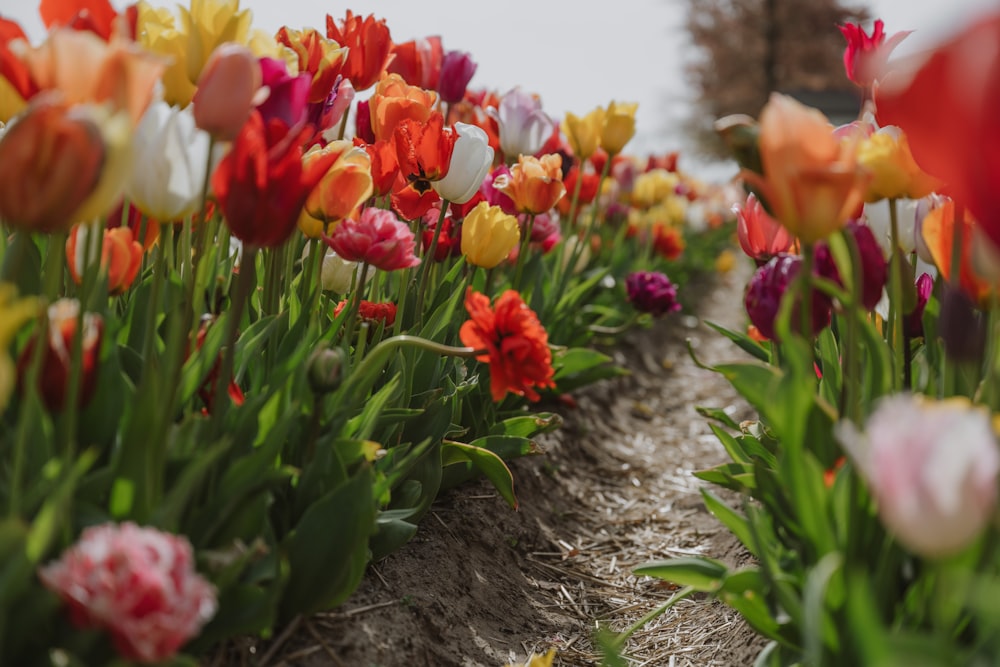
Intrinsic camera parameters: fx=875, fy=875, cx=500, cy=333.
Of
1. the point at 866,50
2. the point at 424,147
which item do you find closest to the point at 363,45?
the point at 424,147

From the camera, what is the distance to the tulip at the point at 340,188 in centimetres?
154

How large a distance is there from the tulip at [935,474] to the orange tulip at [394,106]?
1.36m

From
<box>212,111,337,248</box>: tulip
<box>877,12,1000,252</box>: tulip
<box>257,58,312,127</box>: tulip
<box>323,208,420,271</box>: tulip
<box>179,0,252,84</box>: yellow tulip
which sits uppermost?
<box>877,12,1000,252</box>: tulip

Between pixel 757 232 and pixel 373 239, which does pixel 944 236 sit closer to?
pixel 757 232

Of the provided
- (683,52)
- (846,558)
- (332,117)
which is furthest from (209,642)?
(683,52)

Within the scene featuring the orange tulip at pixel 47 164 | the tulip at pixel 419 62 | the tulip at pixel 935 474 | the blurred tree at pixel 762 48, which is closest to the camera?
the tulip at pixel 935 474

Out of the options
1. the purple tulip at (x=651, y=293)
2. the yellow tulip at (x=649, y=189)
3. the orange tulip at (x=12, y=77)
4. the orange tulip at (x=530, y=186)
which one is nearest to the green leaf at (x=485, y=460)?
the orange tulip at (x=530, y=186)

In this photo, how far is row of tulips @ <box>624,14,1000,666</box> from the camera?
819 mm

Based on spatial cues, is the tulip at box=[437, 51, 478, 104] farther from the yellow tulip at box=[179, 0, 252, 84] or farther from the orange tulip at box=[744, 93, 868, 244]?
the orange tulip at box=[744, 93, 868, 244]

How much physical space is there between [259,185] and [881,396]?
972mm

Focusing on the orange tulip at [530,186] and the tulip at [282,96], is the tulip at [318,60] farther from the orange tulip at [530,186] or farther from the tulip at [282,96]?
the orange tulip at [530,186]

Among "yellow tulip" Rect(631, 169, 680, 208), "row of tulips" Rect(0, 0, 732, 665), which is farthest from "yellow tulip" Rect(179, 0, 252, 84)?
"yellow tulip" Rect(631, 169, 680, 208)

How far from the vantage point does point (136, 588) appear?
942 millimetres

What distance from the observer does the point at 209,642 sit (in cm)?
121
